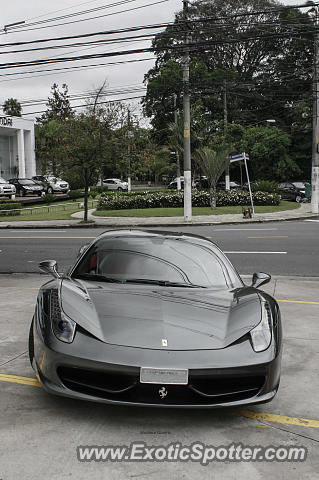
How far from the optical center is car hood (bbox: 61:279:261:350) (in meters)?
3.57

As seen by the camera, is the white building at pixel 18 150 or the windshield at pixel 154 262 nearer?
the windshield at pixel 154 262

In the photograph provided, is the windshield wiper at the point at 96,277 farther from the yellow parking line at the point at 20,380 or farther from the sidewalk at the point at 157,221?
the sidewalk at the point at 157,221

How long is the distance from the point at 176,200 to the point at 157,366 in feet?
93.2

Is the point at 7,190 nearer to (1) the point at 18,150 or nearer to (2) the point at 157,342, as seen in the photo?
(1) the point at 18,150

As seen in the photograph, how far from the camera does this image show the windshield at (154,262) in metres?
4.77

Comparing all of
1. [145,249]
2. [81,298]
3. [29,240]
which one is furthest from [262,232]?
[81,298]

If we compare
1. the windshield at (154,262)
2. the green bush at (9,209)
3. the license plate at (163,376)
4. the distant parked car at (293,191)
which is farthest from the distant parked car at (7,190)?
the license plate at (163,376)

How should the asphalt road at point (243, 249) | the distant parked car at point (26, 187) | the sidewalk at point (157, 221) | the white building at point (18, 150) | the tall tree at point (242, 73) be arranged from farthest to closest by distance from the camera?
the white building at point (18, 150)
the tall tree at point (242, 73)
the distant parked car at point (26, 187)
the sidewalk at point (157, 221)
the asphalt road at point (243, 249)

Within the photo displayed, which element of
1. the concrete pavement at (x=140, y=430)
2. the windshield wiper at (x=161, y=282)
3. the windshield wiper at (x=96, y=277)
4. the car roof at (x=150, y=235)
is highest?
the car roof at (x=150, y=235)

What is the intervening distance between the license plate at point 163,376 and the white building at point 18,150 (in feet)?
185

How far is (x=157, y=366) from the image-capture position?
3.32 m

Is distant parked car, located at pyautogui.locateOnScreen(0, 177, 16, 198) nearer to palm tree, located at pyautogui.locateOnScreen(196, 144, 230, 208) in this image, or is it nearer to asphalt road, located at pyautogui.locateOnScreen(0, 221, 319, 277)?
palm tree, located at pyautogui.locateOnScreen(196, 144, 230, 208)

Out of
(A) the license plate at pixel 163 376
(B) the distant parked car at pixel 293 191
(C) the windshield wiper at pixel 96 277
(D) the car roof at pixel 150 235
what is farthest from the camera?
(B) the distant parked car at pixel 293 191

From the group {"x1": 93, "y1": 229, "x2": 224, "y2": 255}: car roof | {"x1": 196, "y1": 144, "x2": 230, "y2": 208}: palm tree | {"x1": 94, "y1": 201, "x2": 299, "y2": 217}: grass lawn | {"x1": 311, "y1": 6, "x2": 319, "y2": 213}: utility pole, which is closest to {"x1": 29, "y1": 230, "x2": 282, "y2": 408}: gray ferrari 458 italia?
{"x1": 93, "y1": 229, "x2": 224, "y2": 255}: car roof
